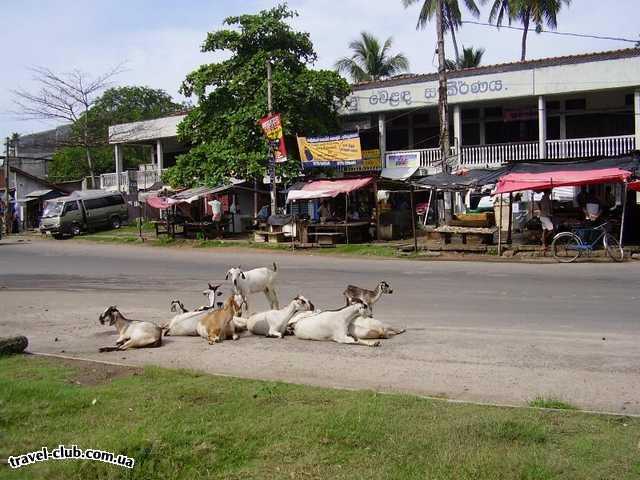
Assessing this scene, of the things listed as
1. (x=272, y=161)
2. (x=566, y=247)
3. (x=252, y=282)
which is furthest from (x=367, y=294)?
(x=272, y=161)

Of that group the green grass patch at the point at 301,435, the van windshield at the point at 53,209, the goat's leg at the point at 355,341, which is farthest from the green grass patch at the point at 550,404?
the van windshield at the point at 53,209

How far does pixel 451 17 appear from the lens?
38.8 metres

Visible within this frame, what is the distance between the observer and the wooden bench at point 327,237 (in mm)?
25600

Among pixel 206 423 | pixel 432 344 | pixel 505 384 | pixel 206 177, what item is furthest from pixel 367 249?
pixel 206 423

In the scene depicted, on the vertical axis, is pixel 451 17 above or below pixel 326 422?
above

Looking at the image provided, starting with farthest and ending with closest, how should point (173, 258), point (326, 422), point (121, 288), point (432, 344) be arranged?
point (173, 258), point (121, 288), point (432, 344), point (326, 422)

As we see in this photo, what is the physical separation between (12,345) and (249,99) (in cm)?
2344

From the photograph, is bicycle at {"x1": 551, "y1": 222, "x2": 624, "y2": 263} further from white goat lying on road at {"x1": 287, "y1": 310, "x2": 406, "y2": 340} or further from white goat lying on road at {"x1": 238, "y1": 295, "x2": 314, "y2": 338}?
white goat lying on road at {"x1": 238, "y1": 295, "x2": 314, "y2": 338}

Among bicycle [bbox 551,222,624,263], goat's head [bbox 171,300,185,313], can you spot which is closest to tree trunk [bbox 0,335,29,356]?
goat's head [bbox 171,300,185,313]

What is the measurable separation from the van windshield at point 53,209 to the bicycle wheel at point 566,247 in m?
26.0

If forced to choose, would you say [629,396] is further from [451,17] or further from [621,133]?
[451,17]

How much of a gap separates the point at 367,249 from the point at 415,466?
771 inches

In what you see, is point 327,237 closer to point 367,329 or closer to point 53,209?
point 367,329

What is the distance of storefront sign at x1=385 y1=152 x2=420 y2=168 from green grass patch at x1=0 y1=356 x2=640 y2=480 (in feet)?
82.8
